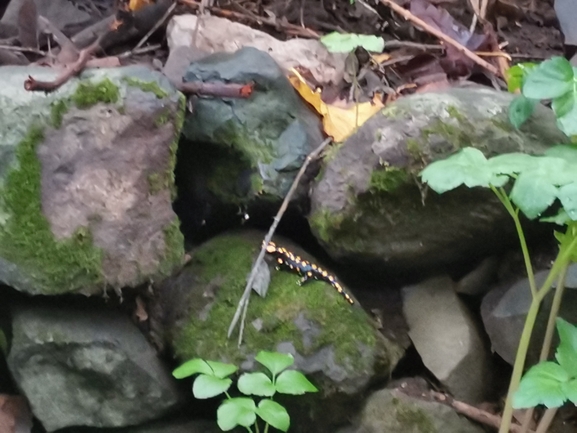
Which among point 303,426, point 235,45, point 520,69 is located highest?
point 520,69

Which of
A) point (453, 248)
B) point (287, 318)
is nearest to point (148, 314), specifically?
point (287, 318)

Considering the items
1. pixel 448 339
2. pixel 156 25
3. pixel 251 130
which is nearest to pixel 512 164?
pixel 448 339

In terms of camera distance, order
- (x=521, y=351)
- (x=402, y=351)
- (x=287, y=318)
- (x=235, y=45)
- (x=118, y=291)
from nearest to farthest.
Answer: (x=521, y=351)
(x=118, y=291)
(x=287, y=318)
(x=402, y=351)
(x=235, y=45)

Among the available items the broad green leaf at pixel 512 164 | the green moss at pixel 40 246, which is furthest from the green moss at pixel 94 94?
the broad green leaf at pixel 512 164

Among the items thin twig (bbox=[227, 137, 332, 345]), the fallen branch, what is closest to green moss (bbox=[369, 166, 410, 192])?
thin twig (bbox=[227, 137, 332, 345])

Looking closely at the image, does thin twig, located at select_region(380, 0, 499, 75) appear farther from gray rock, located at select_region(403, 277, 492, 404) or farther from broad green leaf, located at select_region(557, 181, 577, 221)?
broad green leaf, located at select_region(557, 181, 577, 221)

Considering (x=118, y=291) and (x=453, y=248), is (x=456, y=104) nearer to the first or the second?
(x=453, y=248)

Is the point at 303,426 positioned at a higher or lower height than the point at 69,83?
lower

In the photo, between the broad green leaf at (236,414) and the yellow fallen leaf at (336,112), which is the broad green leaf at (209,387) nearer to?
the broad green leaf at (236,414)
